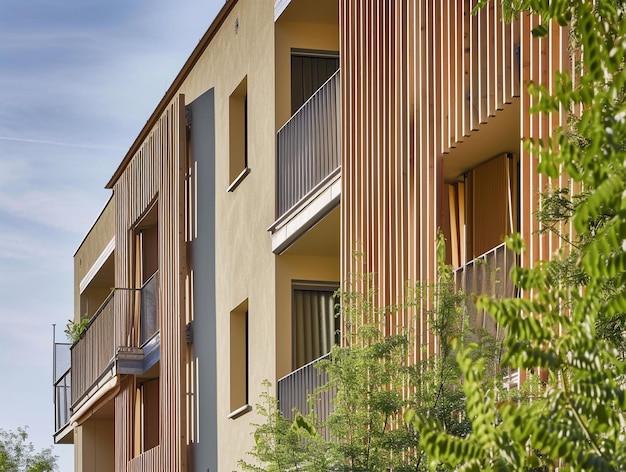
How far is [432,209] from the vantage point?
14.2 m

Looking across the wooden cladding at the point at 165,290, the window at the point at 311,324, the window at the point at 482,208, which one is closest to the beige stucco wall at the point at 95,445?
the wooden cladding at the point at 165,290

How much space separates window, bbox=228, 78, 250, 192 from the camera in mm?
23422

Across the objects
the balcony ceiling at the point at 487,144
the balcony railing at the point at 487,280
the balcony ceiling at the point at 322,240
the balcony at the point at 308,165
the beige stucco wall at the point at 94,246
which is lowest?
the balcony railing at the point at 487,280

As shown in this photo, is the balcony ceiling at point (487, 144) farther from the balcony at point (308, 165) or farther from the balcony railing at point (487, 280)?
the balcony at point (308, 165)

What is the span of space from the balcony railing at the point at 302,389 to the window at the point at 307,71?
442cm

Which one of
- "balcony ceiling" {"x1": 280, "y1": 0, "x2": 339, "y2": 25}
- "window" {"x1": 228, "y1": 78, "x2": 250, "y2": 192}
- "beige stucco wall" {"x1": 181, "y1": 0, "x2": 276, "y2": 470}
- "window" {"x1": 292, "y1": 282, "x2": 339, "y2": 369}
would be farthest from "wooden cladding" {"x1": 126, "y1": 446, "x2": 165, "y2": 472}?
"balcony ceiling" {"x1": 280, "y1": 0, "x2": 339, "y2": 25}

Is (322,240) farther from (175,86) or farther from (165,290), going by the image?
(175,86)

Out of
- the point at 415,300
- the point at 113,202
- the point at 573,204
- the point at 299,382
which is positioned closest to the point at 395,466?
the point at 415,300

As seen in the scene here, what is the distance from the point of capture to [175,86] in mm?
28141

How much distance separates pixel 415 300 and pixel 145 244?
19.2 meters

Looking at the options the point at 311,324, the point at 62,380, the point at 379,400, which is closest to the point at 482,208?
the point at 379,400

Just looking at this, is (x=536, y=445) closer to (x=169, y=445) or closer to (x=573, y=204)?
(x=573, y=204)

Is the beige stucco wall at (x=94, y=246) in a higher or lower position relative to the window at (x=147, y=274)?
higher

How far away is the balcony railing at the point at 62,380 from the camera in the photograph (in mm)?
37906
